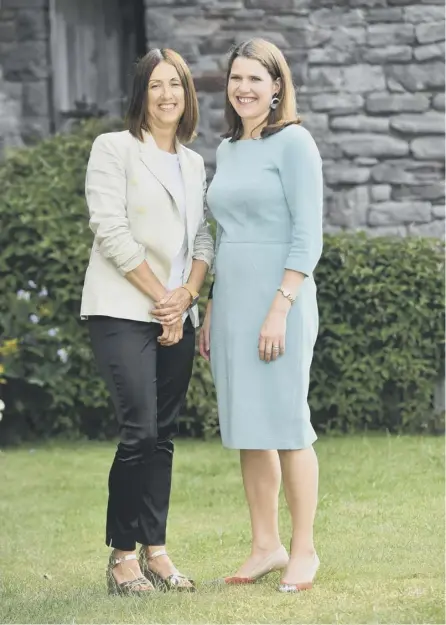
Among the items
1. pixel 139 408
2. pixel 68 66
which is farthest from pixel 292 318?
pixel 68 66

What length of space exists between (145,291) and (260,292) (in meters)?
0.40

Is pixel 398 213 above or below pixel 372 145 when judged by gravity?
below

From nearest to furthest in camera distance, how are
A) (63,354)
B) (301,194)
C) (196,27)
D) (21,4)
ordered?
(301,194) < (63,354) < (196,27) < (21,4)

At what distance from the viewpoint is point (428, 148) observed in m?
9.45

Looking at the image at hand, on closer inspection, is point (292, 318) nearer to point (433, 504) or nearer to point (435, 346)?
point (433, 504)

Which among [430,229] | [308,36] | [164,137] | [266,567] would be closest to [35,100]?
[308,36]

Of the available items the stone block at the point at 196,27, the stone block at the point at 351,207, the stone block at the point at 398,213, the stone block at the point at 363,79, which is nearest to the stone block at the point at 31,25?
the stone block at the point at 196,27

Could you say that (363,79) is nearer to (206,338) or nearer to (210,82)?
(210,82)

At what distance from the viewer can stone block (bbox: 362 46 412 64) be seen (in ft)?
31.0

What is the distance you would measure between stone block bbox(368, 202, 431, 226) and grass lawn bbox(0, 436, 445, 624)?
5.61 ft

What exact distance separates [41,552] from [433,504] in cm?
191

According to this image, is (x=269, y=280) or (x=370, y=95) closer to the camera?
(x=269, y=280)

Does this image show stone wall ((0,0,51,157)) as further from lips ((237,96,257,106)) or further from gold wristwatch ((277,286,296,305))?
gold wristwatch ((277,286,296,305))

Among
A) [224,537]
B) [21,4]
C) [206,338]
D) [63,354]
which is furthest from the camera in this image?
[21,4]
